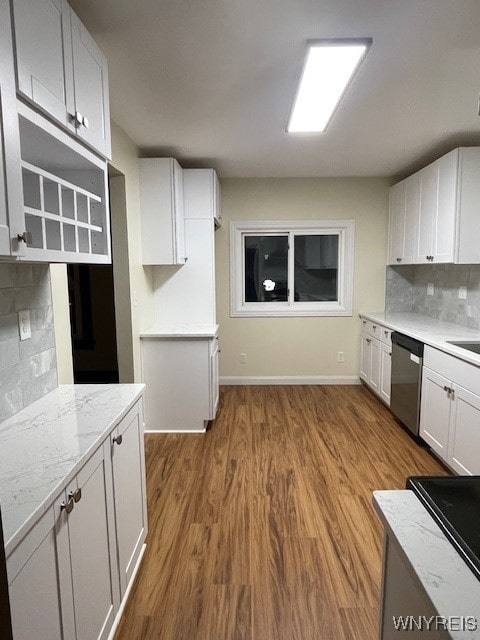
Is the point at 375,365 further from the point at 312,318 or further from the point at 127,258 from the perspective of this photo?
the point at 127,258

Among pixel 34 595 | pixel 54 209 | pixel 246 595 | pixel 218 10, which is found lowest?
pixel 246 595

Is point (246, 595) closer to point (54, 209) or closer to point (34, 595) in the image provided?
point (34, 595)

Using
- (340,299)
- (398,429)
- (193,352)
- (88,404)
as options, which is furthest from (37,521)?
A: (340,299)

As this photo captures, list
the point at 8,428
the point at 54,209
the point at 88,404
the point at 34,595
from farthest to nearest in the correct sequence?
the point at 88,404 < the point at 54,209 < the point at 8,428 < the point at 34,595

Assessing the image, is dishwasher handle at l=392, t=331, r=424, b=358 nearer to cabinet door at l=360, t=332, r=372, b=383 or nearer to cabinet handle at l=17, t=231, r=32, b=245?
cabinet door at l=360, t=332, r=372, b=383

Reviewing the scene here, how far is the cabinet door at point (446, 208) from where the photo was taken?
3.19 metres

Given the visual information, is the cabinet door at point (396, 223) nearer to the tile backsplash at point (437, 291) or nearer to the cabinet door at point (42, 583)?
the tile backsplash at point (437, 291)

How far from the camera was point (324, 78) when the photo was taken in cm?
210

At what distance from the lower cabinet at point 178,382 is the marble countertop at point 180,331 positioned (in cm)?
4

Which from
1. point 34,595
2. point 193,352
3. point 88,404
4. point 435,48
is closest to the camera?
point 34,595

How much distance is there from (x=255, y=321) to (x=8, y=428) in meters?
3.56

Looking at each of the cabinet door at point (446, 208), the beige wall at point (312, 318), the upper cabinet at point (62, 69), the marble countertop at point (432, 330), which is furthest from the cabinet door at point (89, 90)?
the beige wall at point (312, 318)

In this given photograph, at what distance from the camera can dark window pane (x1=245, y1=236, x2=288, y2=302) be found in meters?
4.80

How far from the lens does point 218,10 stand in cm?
161
